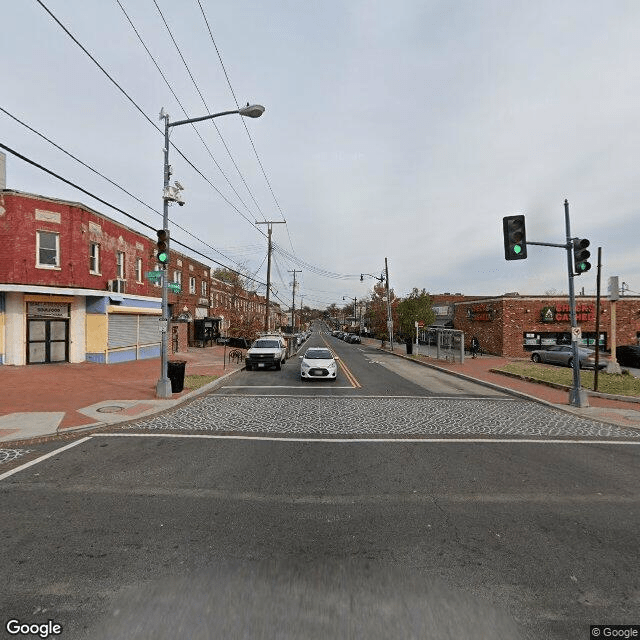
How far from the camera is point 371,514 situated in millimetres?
4344

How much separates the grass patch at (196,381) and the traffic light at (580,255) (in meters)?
12.6

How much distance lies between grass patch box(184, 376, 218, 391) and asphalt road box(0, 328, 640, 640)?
648 cm

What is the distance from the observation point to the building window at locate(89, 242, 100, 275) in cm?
1886

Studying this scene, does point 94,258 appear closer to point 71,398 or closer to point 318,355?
point 71,398

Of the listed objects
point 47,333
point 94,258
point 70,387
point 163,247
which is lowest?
point 70,387

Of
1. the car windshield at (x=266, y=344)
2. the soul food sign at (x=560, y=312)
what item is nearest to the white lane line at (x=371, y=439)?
the car windshield at (x=266, y=344)

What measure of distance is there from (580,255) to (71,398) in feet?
49.7

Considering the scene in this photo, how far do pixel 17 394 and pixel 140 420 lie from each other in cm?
524

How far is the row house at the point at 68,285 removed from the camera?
16.0 m

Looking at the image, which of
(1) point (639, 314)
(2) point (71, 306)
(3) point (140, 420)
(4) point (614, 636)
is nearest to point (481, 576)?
(4) point (614, 636)

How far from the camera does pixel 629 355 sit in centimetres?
2408

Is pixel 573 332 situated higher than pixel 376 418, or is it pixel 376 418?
pixel 573 332

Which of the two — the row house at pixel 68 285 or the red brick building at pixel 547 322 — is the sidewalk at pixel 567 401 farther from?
the row house at pixel 68 285

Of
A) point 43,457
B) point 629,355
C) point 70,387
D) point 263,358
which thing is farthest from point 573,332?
point 629,355
